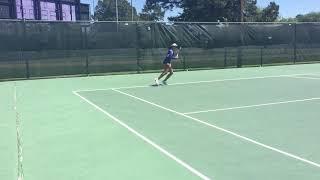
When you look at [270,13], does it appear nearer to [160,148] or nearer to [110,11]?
[110,11]

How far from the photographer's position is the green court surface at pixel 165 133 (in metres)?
6.44

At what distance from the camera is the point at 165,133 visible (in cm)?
870

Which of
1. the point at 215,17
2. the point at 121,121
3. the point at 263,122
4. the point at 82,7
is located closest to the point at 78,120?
the point at 121,121

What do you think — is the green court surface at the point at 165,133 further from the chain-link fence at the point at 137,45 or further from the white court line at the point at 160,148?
the chain-link fence at the point at 137,45

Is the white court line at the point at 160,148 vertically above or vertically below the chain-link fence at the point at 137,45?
below

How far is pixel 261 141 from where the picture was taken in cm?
791

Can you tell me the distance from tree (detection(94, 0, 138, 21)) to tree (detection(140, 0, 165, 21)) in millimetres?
13332

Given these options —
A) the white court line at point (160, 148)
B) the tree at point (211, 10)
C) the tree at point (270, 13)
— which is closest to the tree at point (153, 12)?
the tree at point (211, 10)

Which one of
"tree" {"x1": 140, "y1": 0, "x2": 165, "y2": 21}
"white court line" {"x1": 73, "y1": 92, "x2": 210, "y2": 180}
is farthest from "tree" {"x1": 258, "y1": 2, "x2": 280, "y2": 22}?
"white court line" {"x1": 73, "y1": 92, "x2": 210, "y2": 180}

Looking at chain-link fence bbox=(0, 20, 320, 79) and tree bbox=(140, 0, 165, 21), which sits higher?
tree bbox=(140, 0, 165, 21)

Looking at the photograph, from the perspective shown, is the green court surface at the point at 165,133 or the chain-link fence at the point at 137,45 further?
the chain-link fence at the point at 137,45

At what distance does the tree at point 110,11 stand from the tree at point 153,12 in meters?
13.3

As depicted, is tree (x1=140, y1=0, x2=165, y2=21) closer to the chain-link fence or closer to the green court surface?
the chain-link fence

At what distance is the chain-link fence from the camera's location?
2084 centimetres
